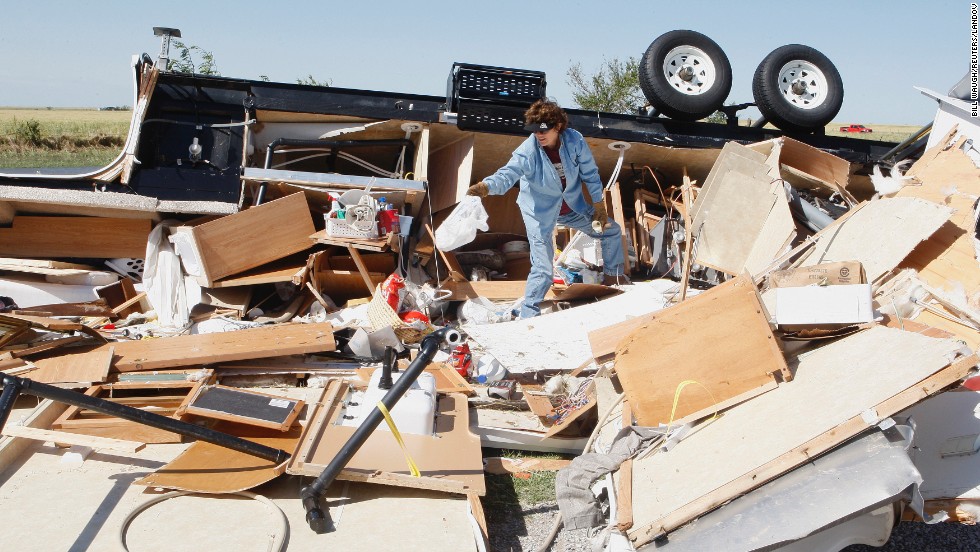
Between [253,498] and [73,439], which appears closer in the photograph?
[253,498]

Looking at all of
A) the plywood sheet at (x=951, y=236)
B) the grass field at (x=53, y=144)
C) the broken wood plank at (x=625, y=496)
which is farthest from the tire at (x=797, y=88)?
the grass field at (x=53, y=144)

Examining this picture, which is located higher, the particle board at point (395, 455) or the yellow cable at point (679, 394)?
the yellow cable at point (679, 394)

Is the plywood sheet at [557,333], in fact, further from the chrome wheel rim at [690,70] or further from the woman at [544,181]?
the chrome wheel rim at [690,70]

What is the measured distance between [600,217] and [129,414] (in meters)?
4.36

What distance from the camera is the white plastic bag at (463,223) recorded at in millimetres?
5816

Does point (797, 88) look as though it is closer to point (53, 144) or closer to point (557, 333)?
point (557, 333)

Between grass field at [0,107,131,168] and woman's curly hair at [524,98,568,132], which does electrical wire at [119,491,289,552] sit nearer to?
woman's curly hair at [524,98,568,132]

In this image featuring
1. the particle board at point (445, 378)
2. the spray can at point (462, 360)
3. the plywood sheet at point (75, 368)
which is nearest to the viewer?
the plywood sheet at point (75, 368)

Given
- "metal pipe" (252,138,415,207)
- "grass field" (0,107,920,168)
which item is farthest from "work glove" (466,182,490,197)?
"grass field" (0,107,920,168)

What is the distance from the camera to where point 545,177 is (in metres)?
5.89

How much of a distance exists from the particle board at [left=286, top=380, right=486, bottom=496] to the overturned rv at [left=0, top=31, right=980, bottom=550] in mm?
15

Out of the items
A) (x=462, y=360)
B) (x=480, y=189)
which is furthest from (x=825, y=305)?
(x=480, y=189)

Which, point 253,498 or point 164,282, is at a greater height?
point 164,282

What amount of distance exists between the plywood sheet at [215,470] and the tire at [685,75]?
526cm
